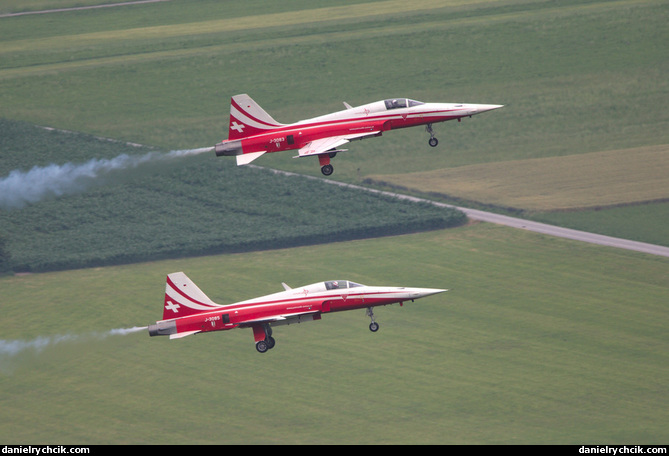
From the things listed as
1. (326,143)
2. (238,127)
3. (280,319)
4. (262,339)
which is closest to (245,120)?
(238,127)

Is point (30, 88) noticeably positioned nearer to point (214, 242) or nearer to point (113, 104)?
point (113, 104)

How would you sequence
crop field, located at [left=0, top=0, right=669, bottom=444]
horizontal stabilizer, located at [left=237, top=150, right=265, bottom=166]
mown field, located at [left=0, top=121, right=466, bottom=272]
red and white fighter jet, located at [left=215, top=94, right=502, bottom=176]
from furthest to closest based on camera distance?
1. mown field, located at [left=0, top=121, right=466, bottom=272]
2. crop field, located at [left=0, top=0, right=669, bottom=444]
3. red and white fighter jet, located at [left=215, top=94, right=502, bottom=176]
4. horizontal stabilizer, located at [left=237, top=150, right=265, bottom=166]

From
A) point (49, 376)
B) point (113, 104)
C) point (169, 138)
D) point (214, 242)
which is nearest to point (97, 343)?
point (49, 376)

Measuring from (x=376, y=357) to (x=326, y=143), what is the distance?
40814 millimetres

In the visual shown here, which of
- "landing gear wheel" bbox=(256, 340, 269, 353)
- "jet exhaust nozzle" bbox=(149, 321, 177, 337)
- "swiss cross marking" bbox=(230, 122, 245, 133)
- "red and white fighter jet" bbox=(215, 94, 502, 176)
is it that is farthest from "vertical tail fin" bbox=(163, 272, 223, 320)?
"swiss cross marking" bbox=(230, 122, 245, 133)

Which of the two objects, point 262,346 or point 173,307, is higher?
point 173,307

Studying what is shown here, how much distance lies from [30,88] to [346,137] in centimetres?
11662

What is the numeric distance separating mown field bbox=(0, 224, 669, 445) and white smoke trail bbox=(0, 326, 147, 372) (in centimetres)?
87

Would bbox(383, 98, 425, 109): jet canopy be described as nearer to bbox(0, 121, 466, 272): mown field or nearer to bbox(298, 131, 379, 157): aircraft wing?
bbox(298, 131, 379, 157): aircraft wing

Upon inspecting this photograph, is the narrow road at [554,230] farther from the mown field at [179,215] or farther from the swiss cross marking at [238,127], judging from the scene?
the swiss cross marking at [238,127]

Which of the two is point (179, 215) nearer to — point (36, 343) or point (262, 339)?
point (36, 343)

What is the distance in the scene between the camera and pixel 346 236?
143500 millimetres

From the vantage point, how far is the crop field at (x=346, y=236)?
103688 mm

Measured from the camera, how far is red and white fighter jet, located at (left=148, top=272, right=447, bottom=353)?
7625 centimetres
